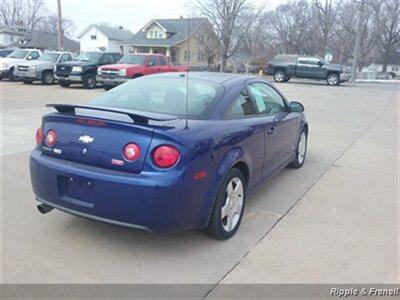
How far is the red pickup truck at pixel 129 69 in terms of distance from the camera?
17266 millimetres

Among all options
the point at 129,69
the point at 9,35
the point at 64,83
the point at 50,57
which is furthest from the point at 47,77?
the point at 9,35

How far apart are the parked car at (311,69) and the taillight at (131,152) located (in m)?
26.8

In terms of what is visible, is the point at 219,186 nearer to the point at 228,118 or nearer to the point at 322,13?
the point at 228,118

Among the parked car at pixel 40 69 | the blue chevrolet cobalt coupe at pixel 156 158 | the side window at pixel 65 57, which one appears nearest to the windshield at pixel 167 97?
the blue chevrolet cobalt coupe at pixel 156 158

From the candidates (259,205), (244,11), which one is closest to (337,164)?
(259,205)

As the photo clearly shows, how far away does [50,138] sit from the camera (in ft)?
11.5

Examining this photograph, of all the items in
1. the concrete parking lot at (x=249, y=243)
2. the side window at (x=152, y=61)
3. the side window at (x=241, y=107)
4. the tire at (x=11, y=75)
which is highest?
the side window at (x=152, y=61)

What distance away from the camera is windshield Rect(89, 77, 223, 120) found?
3.83 meters

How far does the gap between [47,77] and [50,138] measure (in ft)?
60.6

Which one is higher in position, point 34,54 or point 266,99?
point 34,54

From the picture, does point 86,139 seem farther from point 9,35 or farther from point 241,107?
point 9,35

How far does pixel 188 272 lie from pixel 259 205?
5.62 ft

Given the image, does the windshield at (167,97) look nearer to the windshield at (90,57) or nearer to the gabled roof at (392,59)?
the windshield at (90,57)

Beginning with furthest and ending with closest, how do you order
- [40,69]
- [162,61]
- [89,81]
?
1. [40,69]
2. [162,61]
3. [89,81]
